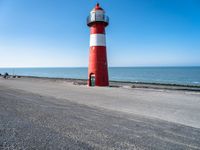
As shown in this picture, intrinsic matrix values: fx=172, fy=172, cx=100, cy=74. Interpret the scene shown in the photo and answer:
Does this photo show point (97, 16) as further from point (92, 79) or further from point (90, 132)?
point (90, 132)

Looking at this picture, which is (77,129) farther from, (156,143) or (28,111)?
(28,111)

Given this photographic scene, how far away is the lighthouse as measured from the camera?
17016mm

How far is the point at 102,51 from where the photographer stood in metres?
17.3

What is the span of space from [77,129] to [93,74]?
13.1 m

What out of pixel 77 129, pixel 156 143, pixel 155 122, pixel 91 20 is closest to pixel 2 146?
pixel 77 129

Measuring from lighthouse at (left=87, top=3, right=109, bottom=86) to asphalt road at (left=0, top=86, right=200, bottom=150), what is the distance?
11354 millimetres

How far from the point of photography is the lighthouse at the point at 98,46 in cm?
1702

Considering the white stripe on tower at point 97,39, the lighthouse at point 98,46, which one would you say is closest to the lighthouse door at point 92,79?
the lighthouse at point 98,46

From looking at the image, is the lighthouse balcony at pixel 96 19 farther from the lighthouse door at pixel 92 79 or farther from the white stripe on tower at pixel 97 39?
the lighthouse door at pixel 92 79

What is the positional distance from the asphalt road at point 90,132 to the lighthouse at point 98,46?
11354 mm

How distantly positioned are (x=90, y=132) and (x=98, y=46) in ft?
43.8

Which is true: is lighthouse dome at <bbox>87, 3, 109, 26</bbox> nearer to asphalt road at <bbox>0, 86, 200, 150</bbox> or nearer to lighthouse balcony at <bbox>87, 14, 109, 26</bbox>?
lighthouse balcony at <bbox>87, 14, 109, 26</bbox>

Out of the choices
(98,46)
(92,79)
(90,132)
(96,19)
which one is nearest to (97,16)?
(96,19)

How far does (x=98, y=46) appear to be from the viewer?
17109mm
